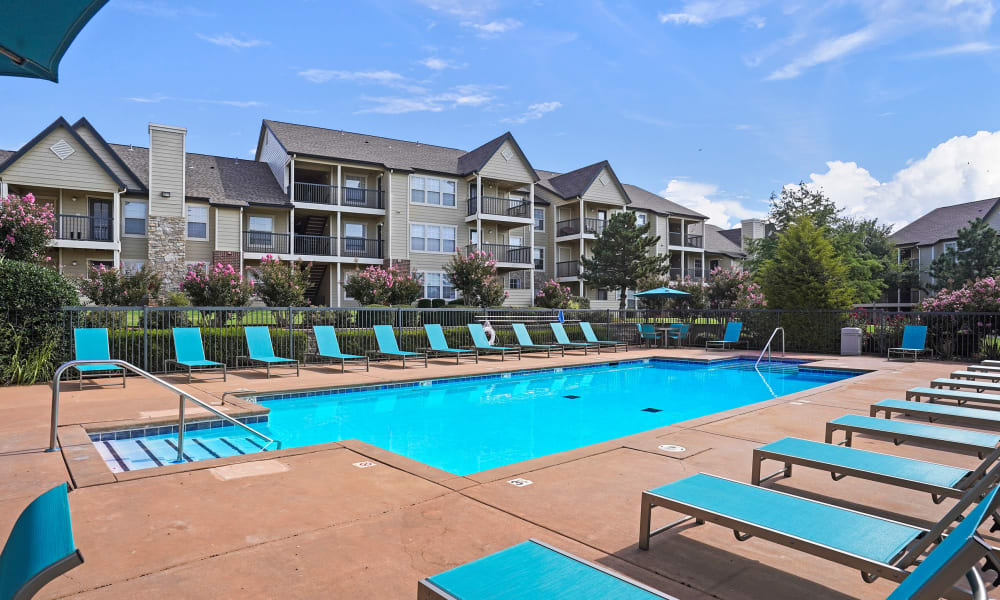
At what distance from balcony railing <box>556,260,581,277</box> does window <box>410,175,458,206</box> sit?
336 inches

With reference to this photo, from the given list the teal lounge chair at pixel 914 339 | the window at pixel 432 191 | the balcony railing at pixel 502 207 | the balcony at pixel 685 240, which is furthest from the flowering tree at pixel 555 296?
the balcony at pixel 685 240

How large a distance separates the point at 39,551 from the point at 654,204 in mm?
41035

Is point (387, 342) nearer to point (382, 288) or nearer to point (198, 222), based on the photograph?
point (382, 288)

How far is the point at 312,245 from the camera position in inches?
1074

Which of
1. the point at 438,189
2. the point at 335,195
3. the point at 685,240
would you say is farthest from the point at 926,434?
the point at 685,240

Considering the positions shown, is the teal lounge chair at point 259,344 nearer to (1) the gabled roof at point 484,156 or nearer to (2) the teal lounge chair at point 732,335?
(2) the teal lounge chair at point 732,335

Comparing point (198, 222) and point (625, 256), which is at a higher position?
point (198, 222)

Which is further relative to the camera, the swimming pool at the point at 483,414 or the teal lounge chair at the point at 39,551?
the swimming pool at the point at 483,414

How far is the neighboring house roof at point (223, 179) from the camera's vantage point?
82.8 ft

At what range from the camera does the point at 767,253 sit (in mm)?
38188

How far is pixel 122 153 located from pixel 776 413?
28740 mm

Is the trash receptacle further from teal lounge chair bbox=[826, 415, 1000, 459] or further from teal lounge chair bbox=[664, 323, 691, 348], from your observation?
teal lounge chair bbox=[826, 415, 1000, 459]

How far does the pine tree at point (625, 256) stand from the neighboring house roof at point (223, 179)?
15700 millimetres

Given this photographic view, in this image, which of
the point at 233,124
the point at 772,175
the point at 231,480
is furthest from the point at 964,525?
the point at 772,175
